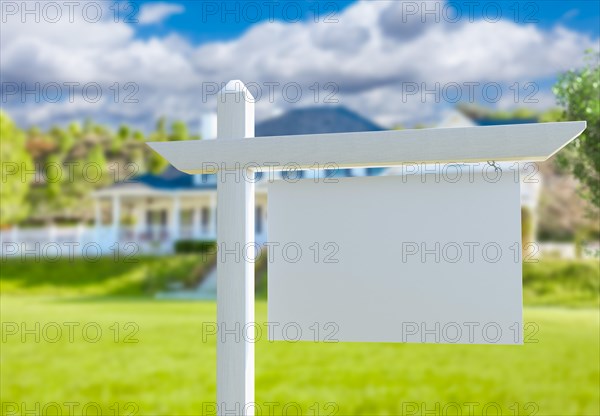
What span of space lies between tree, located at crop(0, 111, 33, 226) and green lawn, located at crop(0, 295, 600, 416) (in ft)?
44.5

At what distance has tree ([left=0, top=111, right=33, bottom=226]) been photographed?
2172cm

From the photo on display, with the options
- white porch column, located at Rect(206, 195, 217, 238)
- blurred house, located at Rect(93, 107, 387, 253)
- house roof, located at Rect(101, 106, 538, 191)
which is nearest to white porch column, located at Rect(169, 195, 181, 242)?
blurred house, located at Rect(93, 107, 387, 253)

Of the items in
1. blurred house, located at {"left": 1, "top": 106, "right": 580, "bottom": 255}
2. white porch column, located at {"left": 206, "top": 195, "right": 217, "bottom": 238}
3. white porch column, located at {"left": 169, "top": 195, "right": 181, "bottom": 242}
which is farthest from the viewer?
white porch column, located at {"left": 206, "top": 195, "right": 217, "bottom": 238}

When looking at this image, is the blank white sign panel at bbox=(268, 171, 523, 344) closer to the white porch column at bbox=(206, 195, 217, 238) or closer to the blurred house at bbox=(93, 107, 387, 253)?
the blurred house at bbox=(93, 107, 387, 253)

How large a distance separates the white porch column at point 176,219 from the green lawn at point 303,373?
765 centimetres

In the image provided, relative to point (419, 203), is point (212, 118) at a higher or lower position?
higher

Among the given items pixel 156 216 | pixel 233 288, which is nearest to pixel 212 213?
pixel 156 216

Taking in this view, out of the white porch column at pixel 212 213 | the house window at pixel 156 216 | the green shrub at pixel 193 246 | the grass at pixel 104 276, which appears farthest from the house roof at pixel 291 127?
the grass at pixel 104 276

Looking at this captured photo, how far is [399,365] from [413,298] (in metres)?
5.22

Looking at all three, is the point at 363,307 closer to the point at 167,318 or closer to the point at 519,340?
the point at 519,340

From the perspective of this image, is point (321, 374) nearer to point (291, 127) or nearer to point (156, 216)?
point (291, 127)

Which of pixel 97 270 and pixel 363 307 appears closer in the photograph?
pixel 363 307

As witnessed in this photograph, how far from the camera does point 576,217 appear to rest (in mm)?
18844

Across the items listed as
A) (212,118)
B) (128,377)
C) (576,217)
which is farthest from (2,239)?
(576,217)
